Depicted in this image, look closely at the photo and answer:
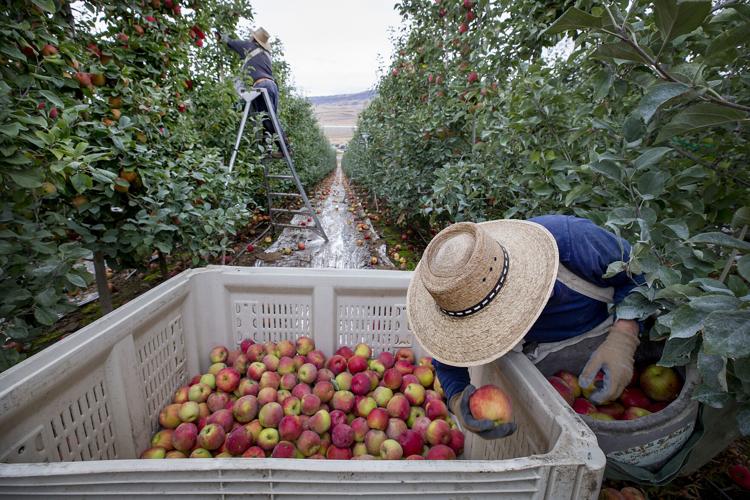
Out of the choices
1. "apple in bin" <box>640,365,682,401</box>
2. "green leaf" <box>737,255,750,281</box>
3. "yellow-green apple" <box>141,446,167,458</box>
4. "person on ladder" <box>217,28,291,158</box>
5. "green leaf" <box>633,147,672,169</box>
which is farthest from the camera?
"person on ladder" <box>217,28,291,158</box>

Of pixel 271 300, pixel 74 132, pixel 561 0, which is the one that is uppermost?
pixel 561 0

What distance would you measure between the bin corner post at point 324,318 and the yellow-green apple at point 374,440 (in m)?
0.54

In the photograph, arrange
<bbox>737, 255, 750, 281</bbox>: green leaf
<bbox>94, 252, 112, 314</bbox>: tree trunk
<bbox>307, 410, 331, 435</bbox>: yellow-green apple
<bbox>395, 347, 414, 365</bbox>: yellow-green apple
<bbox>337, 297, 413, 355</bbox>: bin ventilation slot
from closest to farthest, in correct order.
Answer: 1. <bbox>737, 255, 750, 281</bbox>: green leaf
2. <bbox>307, 410, 331, 435</bbox>: yellow-green apple
3. <bbox>337, 297, 413, 355</bbox>: bin ventilation slot
4. <bbox>395, 347, 414, 365</bbox>: yellow-green apple
5. <bbox>94, 252, 112, 314</bbox>: tree trunk

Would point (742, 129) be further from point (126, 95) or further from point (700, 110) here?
point (126, 95)

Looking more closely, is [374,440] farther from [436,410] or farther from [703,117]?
[703,117]

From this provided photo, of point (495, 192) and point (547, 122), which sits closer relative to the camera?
point (547, 122)

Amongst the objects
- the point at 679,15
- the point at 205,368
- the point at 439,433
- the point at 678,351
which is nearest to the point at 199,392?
the point at 205,368

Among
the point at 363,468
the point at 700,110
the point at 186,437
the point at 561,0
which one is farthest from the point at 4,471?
the point at 561,0

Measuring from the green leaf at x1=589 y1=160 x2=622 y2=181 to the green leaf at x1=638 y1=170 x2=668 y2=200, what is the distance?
67 mm

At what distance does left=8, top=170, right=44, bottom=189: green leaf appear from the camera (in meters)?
1.35

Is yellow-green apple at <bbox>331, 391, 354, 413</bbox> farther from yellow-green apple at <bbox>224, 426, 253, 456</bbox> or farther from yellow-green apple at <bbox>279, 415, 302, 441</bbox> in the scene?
yellow-green apple at <bbox>224, 426, 253, 456</bbox>

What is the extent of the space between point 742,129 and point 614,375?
0.78 metres

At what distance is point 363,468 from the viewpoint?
0.73 m

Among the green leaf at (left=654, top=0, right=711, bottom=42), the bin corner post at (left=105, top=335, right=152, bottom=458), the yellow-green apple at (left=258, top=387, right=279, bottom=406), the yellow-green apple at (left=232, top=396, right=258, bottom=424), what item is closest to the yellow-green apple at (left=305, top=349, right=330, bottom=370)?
the yellow-green apple at (left=258, top=387, right=279, bottom=406)
